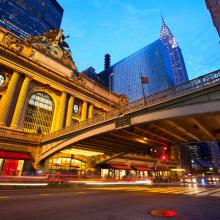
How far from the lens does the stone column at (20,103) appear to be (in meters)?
28.1

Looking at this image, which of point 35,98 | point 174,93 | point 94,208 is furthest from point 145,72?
point 94,208

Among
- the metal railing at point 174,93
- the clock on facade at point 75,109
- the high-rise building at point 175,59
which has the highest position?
the high-rise building at point 175,59

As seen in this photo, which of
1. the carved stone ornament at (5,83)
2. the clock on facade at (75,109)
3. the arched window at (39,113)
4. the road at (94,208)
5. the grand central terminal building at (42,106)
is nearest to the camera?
the road at (94,208)

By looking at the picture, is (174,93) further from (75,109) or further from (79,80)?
(79,80)

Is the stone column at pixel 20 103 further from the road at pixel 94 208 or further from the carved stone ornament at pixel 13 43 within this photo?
the road at pixel 94 208

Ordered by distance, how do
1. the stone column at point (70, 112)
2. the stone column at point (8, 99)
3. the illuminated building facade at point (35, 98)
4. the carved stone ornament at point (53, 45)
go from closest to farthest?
the illuminated building facade at point (35, 98)
the stone column at point (8, 99)
the stone column at point (70, 112)
the carved stone ornament at point (53, 45)

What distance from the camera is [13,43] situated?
3353cm

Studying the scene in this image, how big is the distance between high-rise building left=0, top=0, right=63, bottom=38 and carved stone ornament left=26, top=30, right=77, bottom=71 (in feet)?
161

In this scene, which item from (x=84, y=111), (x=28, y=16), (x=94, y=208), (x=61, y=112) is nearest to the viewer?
(x=94, y=208)

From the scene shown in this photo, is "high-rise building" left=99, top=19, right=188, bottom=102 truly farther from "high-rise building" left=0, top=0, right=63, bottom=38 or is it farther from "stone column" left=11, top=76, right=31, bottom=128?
"stone column" left=11, top=76, right=31, bottom=128

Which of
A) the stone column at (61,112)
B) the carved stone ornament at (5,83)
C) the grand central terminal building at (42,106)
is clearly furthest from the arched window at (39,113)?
the carved stone ornament at (5,83)

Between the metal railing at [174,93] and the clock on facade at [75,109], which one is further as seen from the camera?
the clock on facade at [75,109]

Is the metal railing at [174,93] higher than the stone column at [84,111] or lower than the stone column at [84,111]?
lower

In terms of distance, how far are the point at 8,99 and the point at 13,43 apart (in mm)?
12693
